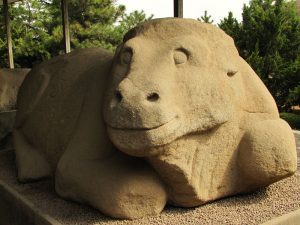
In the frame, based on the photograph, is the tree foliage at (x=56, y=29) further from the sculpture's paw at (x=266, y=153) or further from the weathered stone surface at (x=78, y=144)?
the sculpture's paw at (x=266, y=153)

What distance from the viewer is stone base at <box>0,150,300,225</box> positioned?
2270mm

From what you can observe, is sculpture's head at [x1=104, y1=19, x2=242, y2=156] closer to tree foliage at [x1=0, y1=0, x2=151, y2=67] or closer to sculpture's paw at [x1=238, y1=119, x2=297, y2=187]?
sculpture's paw at [x1=238, y1=119, x2=297, y2=187]

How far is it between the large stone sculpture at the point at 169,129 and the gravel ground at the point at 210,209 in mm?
62

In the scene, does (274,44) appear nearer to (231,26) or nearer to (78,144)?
(231,26)

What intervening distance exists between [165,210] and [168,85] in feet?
2.60

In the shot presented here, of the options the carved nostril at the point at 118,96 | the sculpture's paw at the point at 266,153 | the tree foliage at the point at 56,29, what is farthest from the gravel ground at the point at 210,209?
the tree foliage at the point at 56,29

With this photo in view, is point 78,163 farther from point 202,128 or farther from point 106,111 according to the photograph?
point 202,128

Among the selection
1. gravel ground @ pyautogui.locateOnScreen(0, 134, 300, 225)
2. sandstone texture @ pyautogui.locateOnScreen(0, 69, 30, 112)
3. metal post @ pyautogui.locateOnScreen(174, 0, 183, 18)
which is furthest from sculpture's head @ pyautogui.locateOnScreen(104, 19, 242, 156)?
sandstone texture @ pyautogui.locateOnScreen(0, 69, 30, 112)

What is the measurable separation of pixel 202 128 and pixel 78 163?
0.77m

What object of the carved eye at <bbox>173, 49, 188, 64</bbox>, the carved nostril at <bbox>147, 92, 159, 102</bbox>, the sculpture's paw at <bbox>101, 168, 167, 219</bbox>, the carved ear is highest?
the carved eye at <bbox>173, 49, 188, 64</bbox>

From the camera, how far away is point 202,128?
6.87 ft

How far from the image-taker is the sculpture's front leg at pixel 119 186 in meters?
2.19

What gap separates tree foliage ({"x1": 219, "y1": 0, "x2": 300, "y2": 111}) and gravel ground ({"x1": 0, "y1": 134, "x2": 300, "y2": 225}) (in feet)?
20.6

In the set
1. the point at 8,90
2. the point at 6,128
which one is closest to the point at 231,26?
the point at 8,90
